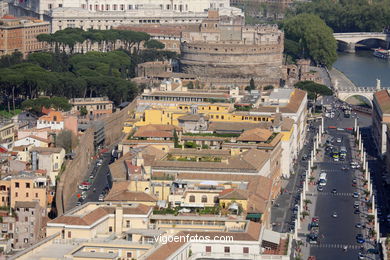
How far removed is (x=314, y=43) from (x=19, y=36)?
20.9 meters

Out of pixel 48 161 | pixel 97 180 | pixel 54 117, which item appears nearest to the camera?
pixel 48 161

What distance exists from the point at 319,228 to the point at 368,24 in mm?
76966

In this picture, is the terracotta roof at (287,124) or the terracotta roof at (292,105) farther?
the terracotta roof at (292,105)

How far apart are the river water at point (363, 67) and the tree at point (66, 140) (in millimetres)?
37094

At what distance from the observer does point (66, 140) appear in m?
64.3

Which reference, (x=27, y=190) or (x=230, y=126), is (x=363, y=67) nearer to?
(x=230, y=126)

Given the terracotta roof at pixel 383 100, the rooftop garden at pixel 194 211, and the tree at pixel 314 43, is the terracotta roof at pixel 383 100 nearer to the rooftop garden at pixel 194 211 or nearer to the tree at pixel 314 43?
the tree at pixel 314 43

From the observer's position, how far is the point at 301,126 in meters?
74.8

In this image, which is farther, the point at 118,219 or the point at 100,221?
the point at 118,219

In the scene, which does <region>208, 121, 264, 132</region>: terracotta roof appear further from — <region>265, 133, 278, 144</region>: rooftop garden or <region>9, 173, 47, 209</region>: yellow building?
<region>9, 173, 47, 209</region>: yellow building

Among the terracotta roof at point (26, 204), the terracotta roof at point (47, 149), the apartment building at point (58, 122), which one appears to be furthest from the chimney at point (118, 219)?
the apartment building at point (58, 122)

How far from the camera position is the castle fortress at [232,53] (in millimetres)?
92438

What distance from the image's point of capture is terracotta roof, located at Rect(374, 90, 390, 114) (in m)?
74.8

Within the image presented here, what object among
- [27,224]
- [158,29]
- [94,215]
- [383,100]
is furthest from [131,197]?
[158,29]
